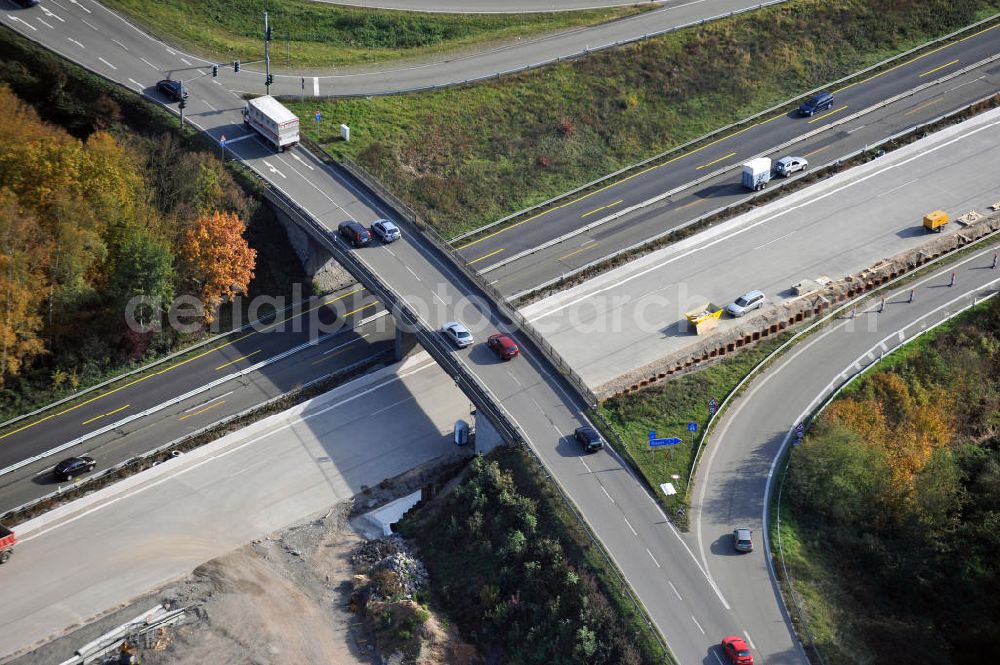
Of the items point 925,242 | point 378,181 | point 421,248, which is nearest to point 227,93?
point 378,181

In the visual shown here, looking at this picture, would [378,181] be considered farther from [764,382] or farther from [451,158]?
[764,382]

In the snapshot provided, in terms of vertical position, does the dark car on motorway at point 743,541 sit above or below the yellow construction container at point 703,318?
below

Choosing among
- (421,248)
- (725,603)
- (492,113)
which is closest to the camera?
(725,603)

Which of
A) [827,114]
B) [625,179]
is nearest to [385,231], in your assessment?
[625,179]

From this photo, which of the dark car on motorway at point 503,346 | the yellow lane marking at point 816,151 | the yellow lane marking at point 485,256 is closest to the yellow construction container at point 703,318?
the dark car on motorway at point 503,346

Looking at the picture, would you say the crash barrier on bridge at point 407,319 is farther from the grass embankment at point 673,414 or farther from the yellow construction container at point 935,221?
the yellow construction container at point 935,221

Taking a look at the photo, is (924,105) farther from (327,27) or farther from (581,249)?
Answer: (327,27)
